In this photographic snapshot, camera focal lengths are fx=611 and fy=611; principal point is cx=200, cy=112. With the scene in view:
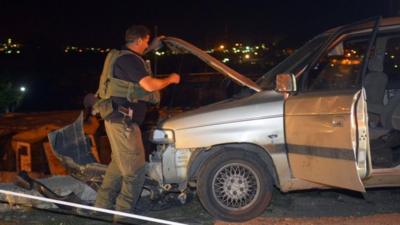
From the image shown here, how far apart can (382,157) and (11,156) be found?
240 inches

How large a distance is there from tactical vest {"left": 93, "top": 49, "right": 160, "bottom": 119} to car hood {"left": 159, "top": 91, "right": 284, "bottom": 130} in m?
0.43

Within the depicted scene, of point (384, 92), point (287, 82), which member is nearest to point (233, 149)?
point (287, 82)

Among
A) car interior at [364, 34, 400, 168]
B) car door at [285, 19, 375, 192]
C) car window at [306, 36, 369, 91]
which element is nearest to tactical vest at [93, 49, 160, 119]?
car door at [285, 19, 375, 192]

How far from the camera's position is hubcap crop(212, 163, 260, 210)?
6074 millimetres

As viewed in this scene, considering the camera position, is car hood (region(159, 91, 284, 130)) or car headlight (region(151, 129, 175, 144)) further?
car headlight (region(151, 129, 175, 144))

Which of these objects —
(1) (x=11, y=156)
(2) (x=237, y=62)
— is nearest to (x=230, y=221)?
(1) (x=11, y=156)

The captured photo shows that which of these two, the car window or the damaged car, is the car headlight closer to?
the damaged car

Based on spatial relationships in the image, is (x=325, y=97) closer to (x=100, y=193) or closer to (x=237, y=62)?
(x=100, y=193)

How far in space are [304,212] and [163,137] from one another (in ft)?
5.58

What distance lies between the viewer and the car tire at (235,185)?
19.9 ft

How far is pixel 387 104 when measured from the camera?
6832 mm

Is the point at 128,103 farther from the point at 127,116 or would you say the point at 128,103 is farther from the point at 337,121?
the point at 337,121

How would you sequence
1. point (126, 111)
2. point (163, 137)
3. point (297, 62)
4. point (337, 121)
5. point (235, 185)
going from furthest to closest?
1. point (297, 62)
2. point (163, 137)
3. point (235, 185)
4. point (126, 111)
5. point (337, 121)

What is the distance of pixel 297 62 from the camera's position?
6.41m
